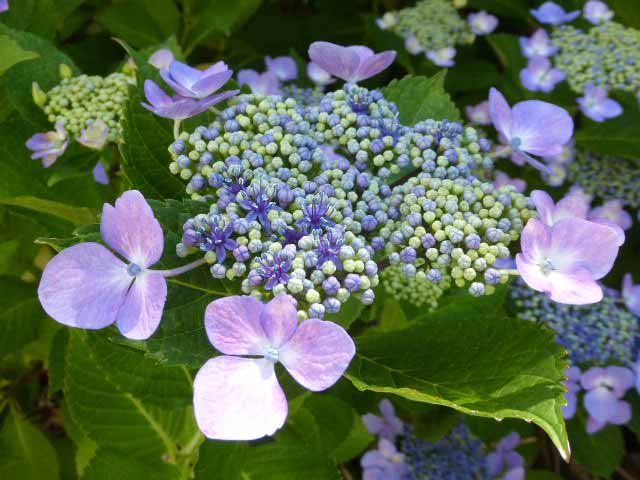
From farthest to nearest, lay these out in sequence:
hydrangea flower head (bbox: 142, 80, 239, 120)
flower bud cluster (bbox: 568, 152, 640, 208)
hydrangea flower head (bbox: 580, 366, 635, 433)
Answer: flower bud cluster (bbox: 568, 152, 640, 208)
hydrangea flower head (bbox: 580, 366, 635, 433)
hydrangea flower head (bbox: 142, 80, 239, 120)

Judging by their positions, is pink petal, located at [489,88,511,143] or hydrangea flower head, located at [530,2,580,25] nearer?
pink petal, located at [489,88,511,143]

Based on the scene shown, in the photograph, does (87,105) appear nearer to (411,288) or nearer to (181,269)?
(181,269)

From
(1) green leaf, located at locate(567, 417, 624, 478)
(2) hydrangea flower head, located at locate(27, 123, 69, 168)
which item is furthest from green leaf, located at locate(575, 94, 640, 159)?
(2) hydrangea flower head, located at locate(27, 123, 69, 168)

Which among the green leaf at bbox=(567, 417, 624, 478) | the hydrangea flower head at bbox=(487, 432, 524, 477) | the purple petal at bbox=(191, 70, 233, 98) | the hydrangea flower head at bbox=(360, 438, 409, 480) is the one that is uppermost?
the purple petal at bbox=(191, 70, 233, 98)

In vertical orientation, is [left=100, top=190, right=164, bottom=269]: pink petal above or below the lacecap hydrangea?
above

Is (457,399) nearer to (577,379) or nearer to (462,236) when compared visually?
(462,236)

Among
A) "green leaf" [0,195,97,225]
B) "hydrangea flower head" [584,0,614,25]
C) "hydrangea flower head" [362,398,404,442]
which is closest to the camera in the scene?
"green leaf" [0,195,97,225]

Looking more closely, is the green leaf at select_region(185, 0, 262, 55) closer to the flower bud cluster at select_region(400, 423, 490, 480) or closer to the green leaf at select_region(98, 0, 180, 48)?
the green leaf at select_region(98, 0, 180, 48)

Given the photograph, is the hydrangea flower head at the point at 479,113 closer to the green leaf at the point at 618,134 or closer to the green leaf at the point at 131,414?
the green leaf at the point at 618,134

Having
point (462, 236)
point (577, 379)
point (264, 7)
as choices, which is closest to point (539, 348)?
point (462, 236)
